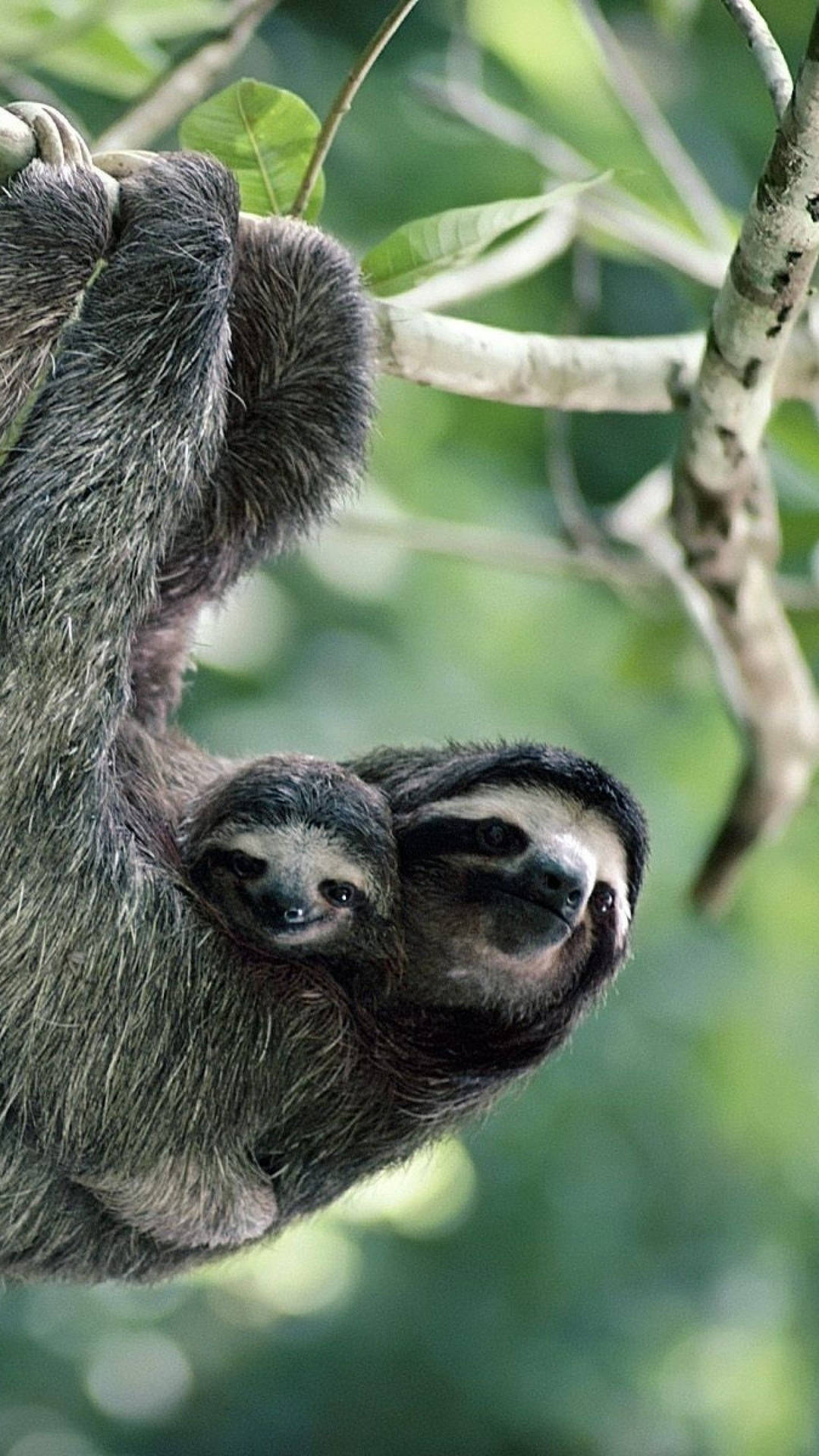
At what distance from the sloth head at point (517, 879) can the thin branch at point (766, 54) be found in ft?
6.30

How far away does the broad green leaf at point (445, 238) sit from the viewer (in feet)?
18.4

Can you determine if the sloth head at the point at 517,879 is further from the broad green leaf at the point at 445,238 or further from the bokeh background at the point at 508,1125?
the bokeh background at the point at 508,1125

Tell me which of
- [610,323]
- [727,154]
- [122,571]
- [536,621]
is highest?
[122,571]

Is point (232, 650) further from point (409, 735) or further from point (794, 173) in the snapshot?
point (794, 173)

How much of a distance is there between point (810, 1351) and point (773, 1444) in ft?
3.73

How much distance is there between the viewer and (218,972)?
227 inches

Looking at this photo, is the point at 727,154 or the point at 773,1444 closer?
the point at 727,154

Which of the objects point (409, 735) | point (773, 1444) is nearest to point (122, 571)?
point (409, 735)

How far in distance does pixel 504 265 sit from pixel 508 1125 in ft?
31.4

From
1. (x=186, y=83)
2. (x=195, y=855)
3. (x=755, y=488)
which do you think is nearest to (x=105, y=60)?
(x=186, y=83)

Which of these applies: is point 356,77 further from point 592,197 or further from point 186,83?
point 592,197

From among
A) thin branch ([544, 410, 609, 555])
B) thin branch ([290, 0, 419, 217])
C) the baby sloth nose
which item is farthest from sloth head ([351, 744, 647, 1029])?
thin branch ([544, 410, 609, 555])

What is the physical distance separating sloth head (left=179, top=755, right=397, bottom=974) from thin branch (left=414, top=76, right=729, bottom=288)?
10.1ft

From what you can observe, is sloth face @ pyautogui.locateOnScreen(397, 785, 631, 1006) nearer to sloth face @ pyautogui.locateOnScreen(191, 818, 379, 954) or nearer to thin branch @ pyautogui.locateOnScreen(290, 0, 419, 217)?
sloth face @ pyautogui.locateOnScreen(191, 818, 379, 954)
